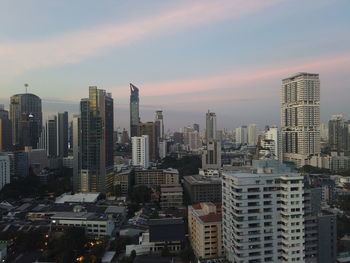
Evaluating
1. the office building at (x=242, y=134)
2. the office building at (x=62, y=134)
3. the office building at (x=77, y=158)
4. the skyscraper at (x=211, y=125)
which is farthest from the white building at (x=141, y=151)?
the office building at (x=242, y=134)

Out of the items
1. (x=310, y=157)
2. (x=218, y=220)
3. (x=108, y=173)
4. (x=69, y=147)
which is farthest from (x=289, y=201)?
(x=69, y=147)

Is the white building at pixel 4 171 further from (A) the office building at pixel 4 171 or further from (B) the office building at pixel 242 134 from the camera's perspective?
(B) the office building at pixel 242 134

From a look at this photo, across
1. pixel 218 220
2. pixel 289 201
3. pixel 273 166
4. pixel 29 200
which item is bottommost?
pixel 29 200

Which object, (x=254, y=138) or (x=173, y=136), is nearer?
(x=254, y=138)

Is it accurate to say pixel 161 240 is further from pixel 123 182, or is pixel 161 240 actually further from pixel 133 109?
pixel 133 109

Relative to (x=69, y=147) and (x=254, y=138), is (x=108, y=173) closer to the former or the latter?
(x=69, y=147)

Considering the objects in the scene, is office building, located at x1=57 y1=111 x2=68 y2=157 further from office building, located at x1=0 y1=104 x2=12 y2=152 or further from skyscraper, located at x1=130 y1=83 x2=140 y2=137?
skyscraper, located at x1=130 y1=83 x2=140 y2=137

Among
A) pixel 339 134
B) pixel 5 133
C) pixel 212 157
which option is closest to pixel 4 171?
pixel 5 133
